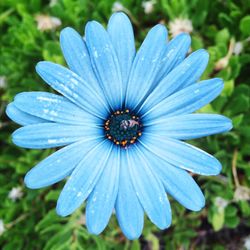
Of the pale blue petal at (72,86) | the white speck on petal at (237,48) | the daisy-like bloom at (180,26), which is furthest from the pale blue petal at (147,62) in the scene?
the white speck on petal at (237,48)

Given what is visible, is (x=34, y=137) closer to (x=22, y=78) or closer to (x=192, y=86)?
(x=192, y=86)

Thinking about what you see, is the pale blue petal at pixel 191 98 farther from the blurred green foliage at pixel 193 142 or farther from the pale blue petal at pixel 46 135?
the blurred green foliage at pixel 193 142

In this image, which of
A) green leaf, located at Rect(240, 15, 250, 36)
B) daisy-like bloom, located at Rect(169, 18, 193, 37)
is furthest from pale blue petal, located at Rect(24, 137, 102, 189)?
green leaf, located at Rect(240, 15, 250, 36)

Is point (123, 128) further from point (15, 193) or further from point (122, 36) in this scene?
point (15, 193)

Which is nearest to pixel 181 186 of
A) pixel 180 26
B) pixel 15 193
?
pixel 180 26

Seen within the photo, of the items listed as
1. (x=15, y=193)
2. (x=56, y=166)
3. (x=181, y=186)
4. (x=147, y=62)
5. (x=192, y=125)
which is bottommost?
(x=15, y=193)

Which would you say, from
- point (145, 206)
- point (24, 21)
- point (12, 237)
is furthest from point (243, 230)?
point (24, 21)
